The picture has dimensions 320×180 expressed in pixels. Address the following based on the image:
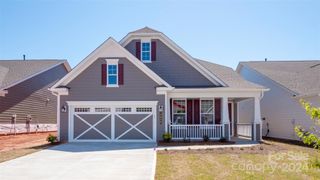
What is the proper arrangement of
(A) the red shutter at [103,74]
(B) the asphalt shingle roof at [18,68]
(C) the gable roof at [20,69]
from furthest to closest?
(B) the asphalt shingle roof at [18,68] < (C) the gable roof at [20,69] < (A) the red shutter at [103,74]

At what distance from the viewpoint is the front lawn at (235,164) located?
29.6ft

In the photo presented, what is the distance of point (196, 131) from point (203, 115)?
1.59m

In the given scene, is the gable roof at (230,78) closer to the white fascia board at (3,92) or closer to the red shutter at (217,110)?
the red shutter at (217,110)

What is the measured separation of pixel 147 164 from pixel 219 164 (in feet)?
7.86

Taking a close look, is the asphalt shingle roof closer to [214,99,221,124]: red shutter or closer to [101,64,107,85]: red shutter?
[101,64,107,85]: red shutter

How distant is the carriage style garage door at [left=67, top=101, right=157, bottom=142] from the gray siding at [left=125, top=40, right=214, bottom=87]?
272 cm

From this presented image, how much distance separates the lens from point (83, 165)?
420 inches

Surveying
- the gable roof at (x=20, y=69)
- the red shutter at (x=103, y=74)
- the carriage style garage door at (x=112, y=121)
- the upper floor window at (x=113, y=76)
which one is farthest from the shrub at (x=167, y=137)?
the gable roof at (x=20, y=69)

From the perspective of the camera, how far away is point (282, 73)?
2406 centimetres

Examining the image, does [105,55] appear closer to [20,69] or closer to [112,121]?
[112,121]


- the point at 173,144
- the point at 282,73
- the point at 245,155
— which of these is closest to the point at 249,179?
the point at 245,155

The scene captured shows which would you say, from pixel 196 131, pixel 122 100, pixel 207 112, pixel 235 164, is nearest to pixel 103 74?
pixel 122 100

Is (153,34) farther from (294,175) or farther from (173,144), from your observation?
→ (294,175)

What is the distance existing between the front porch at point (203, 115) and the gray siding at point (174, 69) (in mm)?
1027
